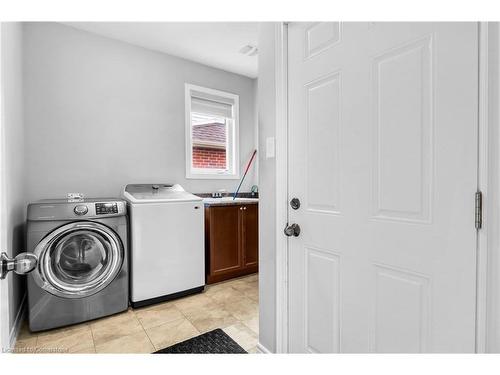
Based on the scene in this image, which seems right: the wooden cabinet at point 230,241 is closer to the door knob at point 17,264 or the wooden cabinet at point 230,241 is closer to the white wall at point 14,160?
the white wall at point 14,160

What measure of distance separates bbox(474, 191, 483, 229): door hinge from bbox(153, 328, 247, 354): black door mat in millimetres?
1472

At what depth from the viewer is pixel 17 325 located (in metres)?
1.89

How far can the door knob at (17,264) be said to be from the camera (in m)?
0.52

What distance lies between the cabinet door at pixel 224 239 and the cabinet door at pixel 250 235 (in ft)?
0.27

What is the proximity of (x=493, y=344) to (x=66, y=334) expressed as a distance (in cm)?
242

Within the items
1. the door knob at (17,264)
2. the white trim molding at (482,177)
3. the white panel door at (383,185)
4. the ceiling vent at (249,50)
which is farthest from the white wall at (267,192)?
the ceiling vent at (249,50)

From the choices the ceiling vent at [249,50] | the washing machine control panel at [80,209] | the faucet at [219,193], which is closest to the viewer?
the washing machine control panel at [80,209]

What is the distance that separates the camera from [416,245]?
34.7 inches

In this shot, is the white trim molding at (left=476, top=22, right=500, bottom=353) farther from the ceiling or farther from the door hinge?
the ceiling

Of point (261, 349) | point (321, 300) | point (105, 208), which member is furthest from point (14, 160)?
point (321, 300)

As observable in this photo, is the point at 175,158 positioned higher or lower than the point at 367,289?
higher

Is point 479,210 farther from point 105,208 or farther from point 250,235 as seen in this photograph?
point 250,235
